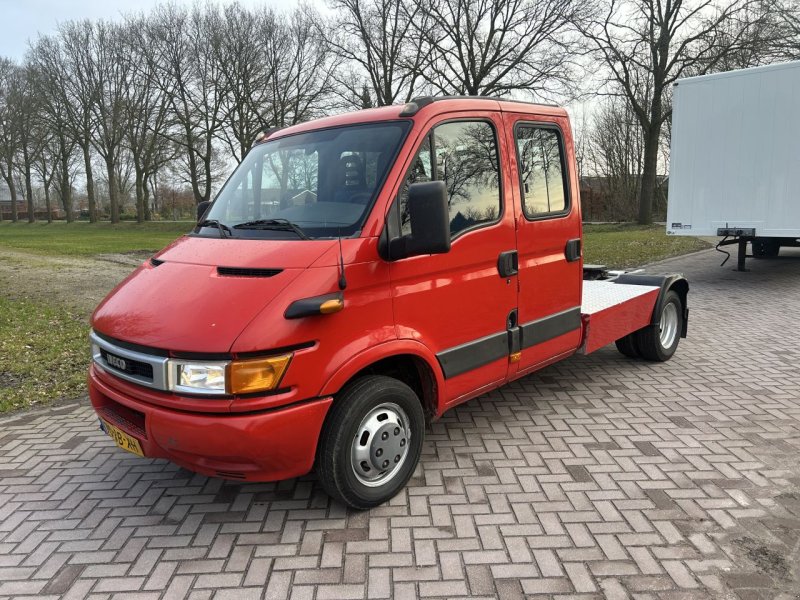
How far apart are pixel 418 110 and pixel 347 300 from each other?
132 cm

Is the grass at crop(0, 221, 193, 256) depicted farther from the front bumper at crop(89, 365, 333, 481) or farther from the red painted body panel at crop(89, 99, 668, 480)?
the front bumper at crop(89, 365, 333, 481)

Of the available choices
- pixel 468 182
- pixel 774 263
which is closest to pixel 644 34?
pixel 774 263

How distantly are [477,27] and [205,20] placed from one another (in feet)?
53.8

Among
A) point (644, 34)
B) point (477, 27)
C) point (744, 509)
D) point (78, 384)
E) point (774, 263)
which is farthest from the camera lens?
point (477, 27)

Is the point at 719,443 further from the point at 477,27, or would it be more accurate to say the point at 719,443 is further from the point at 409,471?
the point at 477,27

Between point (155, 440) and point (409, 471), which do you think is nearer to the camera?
point (155, 440)

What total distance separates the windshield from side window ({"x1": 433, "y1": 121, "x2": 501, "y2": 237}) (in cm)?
34

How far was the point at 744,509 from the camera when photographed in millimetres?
3379

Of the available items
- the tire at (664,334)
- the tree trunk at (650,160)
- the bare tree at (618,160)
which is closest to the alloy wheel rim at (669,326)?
the tire at (664,334)

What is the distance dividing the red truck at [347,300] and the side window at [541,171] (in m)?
0.02

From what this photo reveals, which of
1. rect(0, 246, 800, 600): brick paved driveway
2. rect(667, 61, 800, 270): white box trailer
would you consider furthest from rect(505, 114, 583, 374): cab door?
rect(667, 61, 800, 270): white box trailer

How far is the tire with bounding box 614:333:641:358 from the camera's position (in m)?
6.23

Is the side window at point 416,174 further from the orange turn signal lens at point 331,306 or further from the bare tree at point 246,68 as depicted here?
the bare tree at point 246,68

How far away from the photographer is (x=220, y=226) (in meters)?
3.75
